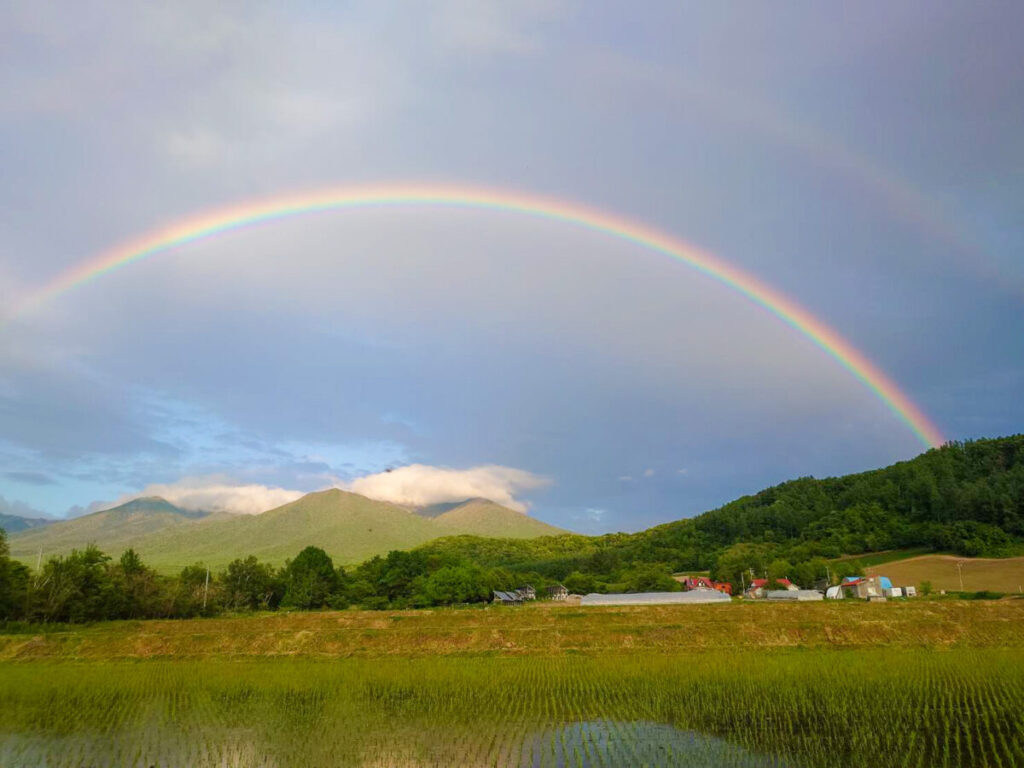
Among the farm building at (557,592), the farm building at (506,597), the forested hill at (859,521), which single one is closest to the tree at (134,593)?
the farm building at (506,597)

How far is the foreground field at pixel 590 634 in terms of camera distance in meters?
42.9

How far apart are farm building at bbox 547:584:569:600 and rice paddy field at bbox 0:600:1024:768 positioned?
72.9 m

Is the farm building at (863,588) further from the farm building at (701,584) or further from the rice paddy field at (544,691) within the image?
the rice paddy field at (544,691)

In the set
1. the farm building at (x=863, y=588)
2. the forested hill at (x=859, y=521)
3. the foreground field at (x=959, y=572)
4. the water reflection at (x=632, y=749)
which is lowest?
the water reflection at (x=632, y=749)

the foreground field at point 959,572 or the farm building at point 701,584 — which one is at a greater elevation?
the foreground field at point 959,572

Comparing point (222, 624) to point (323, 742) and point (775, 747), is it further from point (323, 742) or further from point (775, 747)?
point (775, 747)

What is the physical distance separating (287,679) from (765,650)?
97.1 ft

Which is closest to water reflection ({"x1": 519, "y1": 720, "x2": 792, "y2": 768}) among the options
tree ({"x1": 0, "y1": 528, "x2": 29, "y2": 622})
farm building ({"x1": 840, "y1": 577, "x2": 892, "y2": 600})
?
tree ({"x1": 0, "y1": 528, "x2": 29, "y2": 622})

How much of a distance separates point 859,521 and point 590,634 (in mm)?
118379

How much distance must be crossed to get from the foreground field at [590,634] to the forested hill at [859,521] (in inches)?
2957

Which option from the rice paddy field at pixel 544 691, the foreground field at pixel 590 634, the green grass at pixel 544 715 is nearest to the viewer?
the green grass at pixel 544 715

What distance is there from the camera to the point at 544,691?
2648 cm

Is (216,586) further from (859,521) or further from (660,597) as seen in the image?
(859,521)

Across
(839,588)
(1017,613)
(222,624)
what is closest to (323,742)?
(222,624)
